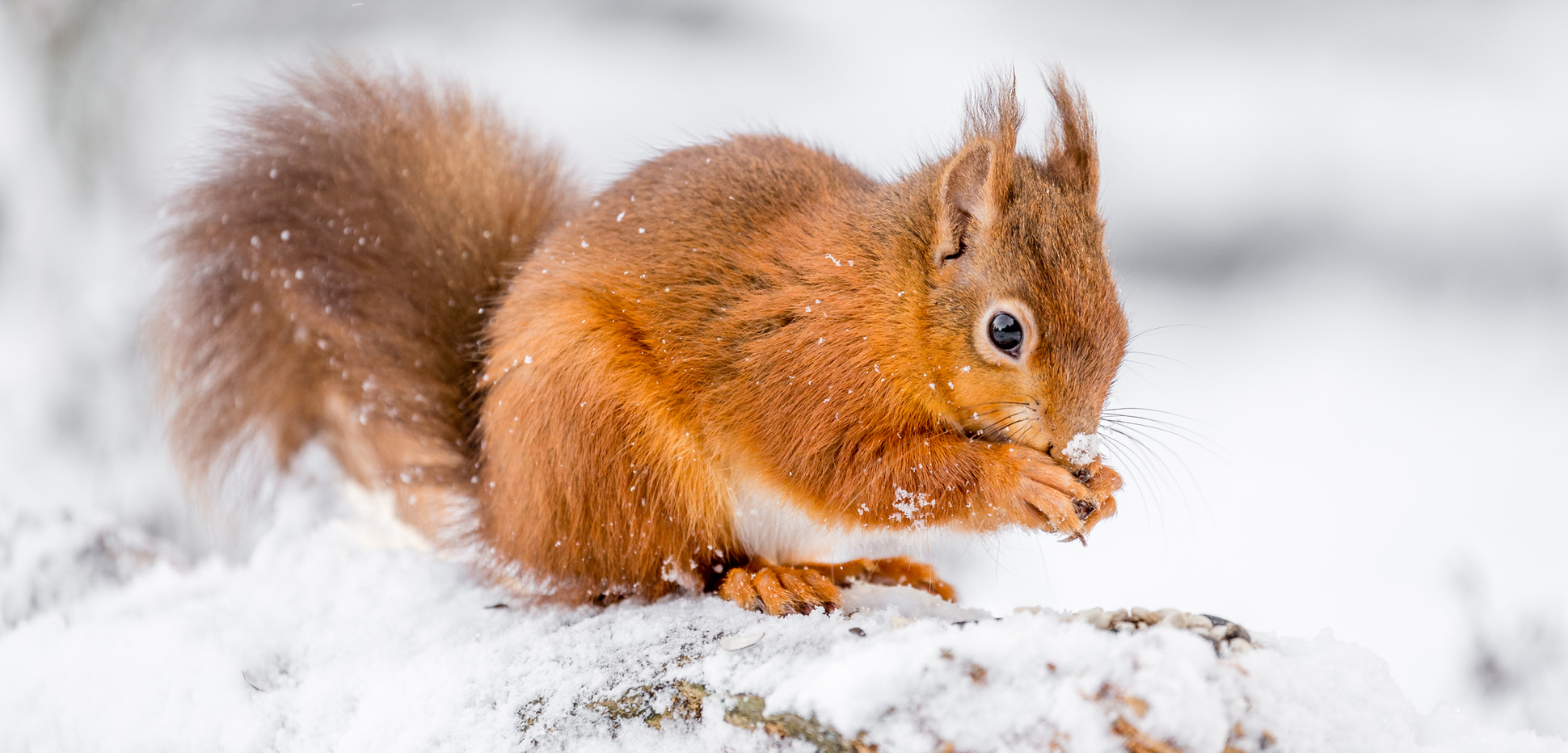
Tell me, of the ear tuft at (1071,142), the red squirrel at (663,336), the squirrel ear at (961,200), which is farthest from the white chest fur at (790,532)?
the ear tuft at (1071,142)

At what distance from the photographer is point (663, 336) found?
4.37ft

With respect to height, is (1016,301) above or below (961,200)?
below

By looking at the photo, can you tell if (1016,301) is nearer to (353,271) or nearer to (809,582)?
(809,582)

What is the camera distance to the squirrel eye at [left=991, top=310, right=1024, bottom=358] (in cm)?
118

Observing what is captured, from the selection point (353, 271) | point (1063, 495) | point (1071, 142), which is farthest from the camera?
point (353, 271)

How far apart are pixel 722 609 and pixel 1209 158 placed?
274 centimetres

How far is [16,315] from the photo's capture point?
2.64m

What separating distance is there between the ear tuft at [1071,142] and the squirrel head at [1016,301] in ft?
0.14

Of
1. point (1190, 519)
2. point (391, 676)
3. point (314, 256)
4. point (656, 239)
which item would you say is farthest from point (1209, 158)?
point (391, 676)

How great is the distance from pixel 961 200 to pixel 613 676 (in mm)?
702

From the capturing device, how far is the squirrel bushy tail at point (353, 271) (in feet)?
5.09

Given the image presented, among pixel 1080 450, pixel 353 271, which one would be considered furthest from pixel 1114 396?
pixel 353 271

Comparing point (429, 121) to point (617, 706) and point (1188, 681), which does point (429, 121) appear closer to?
point (617, 706)

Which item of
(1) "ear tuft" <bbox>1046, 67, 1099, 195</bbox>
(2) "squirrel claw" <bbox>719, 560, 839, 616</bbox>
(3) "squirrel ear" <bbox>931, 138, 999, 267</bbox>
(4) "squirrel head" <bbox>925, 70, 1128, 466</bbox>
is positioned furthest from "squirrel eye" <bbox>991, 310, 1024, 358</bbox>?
(2) "squirrel claw" <bbox>719, 560, 839, 616</bbox>
